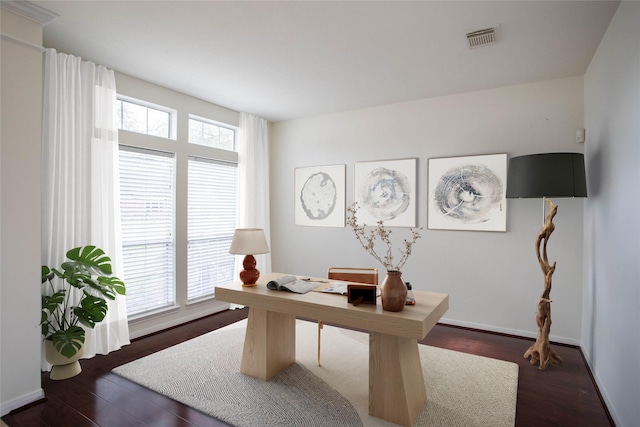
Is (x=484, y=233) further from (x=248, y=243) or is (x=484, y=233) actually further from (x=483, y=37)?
(x=248, y=243)

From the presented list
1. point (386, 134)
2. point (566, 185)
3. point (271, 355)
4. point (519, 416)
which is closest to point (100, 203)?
point (271, 355)

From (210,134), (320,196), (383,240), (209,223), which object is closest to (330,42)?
(383,240)

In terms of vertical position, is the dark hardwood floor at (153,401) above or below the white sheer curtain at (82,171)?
below

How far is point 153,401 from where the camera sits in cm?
237

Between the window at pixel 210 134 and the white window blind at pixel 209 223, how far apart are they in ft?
0.84

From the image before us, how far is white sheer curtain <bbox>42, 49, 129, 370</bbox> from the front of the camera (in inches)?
111

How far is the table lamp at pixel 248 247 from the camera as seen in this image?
2666 millimetres

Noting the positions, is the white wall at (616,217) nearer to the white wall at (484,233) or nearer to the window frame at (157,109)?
the white wall at (484,233)

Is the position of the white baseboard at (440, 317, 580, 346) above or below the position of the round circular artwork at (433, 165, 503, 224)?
below

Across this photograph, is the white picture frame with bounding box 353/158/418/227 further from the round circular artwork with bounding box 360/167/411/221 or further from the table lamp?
the table lamp

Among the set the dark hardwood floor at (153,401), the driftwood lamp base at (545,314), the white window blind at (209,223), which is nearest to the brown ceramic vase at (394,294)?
the dark hardwood floor at (153,401)

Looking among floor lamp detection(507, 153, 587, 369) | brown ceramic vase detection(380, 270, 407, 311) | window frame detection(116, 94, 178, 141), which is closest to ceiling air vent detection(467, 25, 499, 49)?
floor lamp detection(507, 153, 587, 369)

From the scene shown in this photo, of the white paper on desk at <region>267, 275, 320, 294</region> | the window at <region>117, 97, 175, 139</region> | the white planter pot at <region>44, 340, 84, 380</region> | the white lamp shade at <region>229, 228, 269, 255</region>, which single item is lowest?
the white planter pot at <region>44, 340, 84, 380</region>

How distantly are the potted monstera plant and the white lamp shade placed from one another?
3.66 ft
